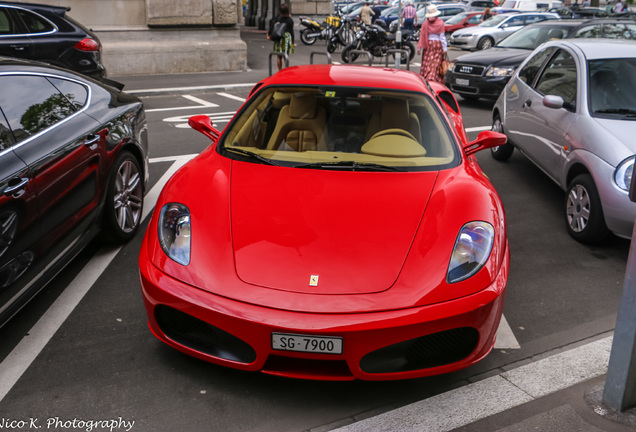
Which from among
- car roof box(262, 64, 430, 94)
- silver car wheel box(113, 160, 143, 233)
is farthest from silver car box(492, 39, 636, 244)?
silver car wheel box(113, 160, 143, 233)

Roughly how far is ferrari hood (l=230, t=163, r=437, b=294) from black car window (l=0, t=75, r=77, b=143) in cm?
127

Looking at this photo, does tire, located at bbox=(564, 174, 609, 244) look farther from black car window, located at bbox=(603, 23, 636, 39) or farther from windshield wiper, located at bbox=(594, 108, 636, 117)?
black car window, located at bbox=(603, 23, 636, 39)

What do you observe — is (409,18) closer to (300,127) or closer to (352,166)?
(300,127)

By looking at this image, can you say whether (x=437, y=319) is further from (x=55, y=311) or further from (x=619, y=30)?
(x=619, y=30)

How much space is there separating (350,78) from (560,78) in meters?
2.83

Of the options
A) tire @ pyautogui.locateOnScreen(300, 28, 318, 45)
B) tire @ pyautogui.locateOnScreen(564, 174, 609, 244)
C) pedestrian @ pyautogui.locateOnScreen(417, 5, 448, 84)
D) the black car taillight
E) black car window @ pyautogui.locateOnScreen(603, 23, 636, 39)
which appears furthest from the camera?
tire @ pyautogui.locateOnScreen(300, 28, 318, 45)

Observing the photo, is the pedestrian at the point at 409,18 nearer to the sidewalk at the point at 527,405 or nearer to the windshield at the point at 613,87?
the windshield at the point at 613,87

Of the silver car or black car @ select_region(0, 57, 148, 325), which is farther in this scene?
the silver car

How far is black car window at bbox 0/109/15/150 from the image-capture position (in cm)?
372

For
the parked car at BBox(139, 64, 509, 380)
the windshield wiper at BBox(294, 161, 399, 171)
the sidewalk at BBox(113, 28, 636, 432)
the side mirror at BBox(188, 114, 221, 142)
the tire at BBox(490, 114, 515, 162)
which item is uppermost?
the side mirror at BBox(188, 114, 221, 142)

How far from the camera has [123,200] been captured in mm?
5121

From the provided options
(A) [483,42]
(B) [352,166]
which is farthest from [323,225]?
(A) [483,42]

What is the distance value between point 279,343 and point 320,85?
225 centimetres

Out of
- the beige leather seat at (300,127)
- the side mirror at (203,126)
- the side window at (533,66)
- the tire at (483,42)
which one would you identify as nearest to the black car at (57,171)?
the side mirror at (203,126)
